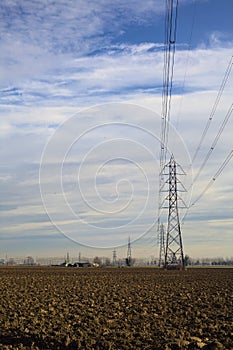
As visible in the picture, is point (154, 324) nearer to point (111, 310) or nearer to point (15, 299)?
point (111, 310)

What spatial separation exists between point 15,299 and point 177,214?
135 feet

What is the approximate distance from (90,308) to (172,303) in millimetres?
4854

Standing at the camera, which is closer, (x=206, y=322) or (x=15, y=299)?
(x=206, y=322)

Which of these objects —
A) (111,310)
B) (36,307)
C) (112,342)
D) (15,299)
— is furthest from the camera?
(15,299)

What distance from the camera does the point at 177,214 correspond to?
70000mm

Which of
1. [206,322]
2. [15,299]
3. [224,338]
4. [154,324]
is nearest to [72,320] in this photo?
[154,324]

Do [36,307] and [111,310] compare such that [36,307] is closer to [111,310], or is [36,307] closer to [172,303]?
[111,310]

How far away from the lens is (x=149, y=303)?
2780 cm

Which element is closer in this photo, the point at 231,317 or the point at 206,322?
the point at 206,322

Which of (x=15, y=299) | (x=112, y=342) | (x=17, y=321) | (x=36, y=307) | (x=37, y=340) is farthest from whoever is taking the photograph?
(x=15, y=299)

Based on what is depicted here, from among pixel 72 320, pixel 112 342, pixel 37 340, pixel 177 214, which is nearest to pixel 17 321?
pixel 72 320

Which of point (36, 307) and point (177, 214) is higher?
point (177, 214)

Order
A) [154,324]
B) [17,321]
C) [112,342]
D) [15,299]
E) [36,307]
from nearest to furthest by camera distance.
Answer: [112,342], [154,324], [17,321], [36,307], [15,299]

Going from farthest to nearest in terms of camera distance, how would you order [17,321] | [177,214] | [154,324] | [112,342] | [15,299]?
[177,214] < [15,299] < [17,321] < [154,324] < [112,342]
